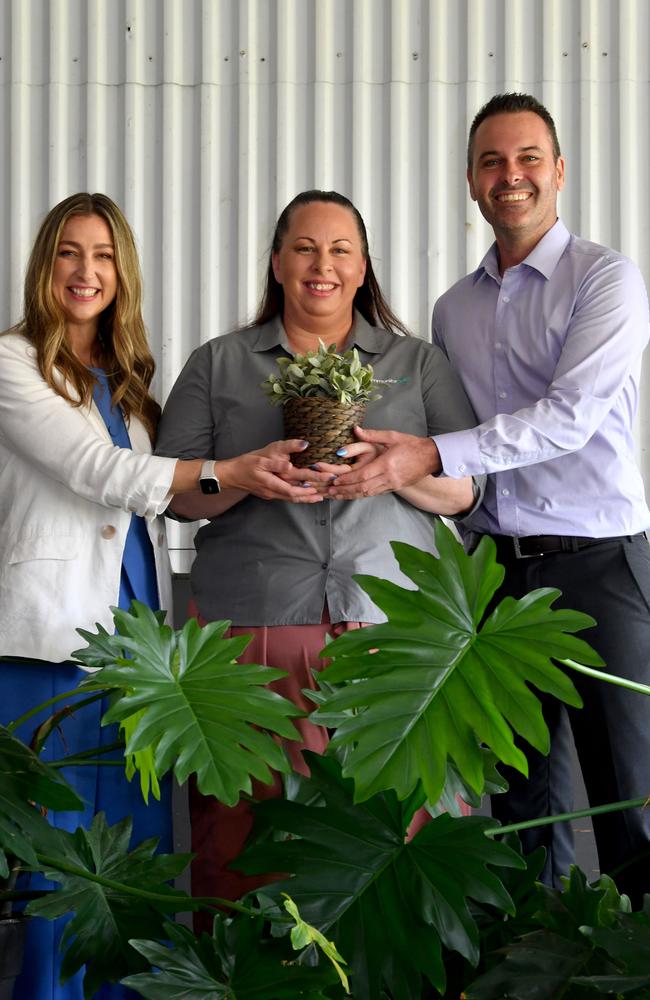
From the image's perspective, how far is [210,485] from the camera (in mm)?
2549

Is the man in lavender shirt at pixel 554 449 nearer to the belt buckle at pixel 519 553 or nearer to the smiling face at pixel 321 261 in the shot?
the belt buckle at pixel 519 553

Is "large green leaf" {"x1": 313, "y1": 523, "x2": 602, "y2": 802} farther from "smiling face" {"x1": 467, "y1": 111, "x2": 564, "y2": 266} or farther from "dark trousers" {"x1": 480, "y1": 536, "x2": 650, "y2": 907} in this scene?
"smiling face" {"x1": 467, "y1": 111, "x2": 564, "y2": 266}

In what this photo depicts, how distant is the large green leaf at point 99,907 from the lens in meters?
1.88

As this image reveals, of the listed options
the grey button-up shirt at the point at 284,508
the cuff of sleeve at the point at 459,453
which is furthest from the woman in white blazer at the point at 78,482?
the cuff of sleeve at the point at 459,453

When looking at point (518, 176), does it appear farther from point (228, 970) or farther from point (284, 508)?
point (228, 970)

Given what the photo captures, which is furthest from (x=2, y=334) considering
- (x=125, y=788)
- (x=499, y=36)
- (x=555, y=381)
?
(x=499, y=36)

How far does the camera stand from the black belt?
2678 millimetres

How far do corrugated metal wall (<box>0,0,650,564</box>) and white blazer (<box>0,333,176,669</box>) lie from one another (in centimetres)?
107

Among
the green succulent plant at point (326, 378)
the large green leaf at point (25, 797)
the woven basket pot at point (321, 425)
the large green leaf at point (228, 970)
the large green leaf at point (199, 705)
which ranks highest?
the green succulent plant at point (326, 378)

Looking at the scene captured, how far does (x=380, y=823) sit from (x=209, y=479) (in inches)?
36.5

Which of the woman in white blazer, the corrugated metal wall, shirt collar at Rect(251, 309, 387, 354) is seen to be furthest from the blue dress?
the corrugated metal wall

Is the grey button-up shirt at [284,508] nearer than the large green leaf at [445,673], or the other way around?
the large green leaf at [445,673]

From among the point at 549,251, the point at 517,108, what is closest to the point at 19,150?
the point at 517,108

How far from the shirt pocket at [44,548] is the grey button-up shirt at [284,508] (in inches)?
10.2
